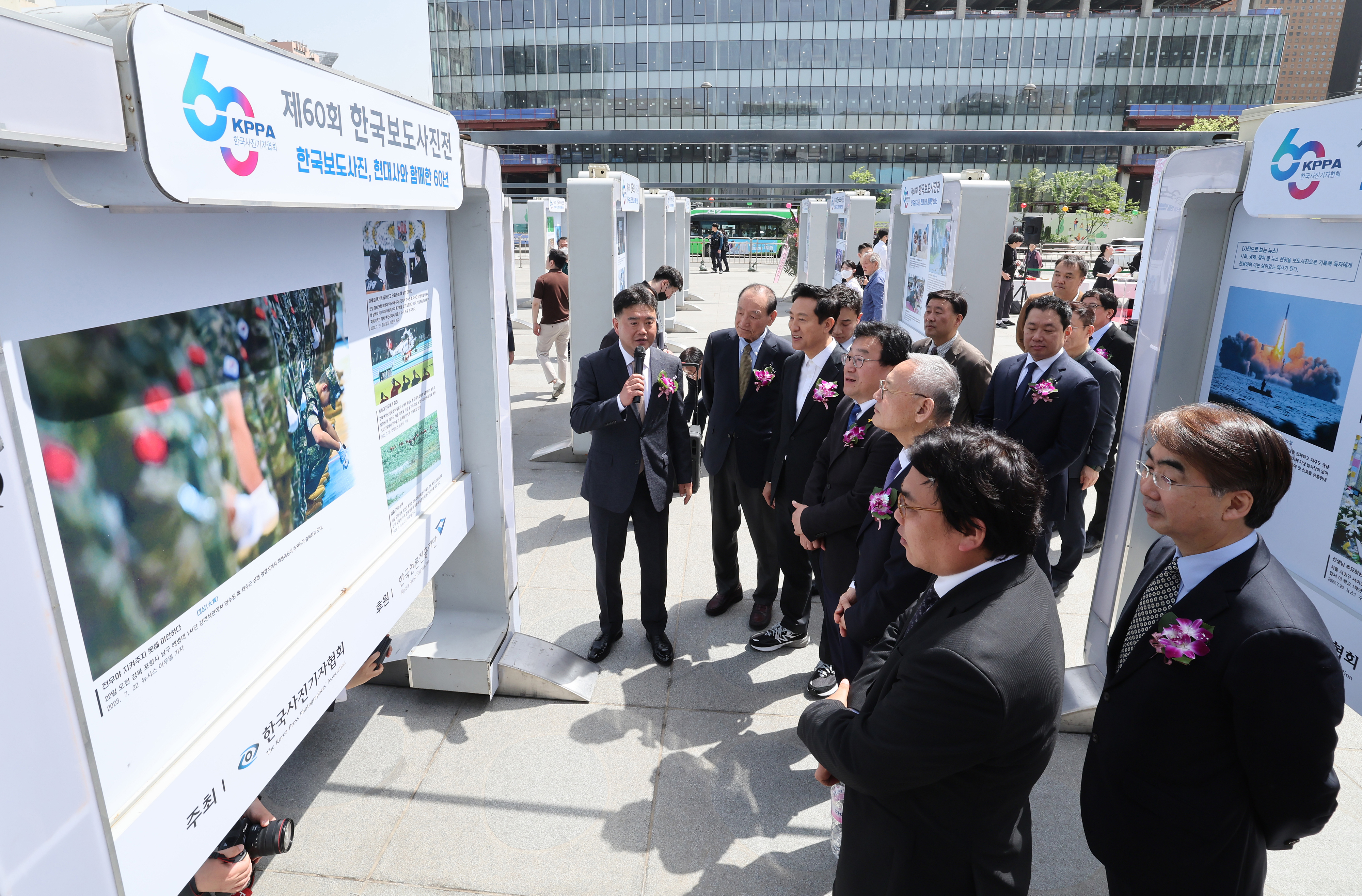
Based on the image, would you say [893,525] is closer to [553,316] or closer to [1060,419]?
[1060,419]

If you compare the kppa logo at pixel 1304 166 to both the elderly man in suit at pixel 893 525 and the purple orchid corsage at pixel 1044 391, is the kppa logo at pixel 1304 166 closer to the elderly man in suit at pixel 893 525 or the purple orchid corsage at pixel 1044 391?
the elderly man in suit at pixel 893 525

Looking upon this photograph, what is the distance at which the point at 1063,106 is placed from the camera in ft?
199

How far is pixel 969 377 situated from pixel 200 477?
4147mm

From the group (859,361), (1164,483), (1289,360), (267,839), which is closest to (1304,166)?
(1289,360)

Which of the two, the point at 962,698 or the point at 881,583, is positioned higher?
the point at 962,698

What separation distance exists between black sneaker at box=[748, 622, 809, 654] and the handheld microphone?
1559mm

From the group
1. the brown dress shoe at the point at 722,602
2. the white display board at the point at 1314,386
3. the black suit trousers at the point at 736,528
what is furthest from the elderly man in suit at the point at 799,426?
the white display board at the point at 1314,386

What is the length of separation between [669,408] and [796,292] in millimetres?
939

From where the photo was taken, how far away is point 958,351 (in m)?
4.76

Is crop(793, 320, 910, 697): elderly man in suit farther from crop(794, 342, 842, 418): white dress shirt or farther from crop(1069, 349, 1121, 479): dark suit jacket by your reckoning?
crop(1069, 349, 1121, 479): dark suit jacket

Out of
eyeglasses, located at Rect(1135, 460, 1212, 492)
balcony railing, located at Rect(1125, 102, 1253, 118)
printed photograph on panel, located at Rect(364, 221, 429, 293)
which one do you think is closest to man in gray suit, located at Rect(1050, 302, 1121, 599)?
eyeglasses, located at Rect(1135, 460, 1212, 492)

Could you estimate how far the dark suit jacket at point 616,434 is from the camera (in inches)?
157

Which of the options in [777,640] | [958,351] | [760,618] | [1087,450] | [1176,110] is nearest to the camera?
[777,640]

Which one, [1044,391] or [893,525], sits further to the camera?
[1044,391]
